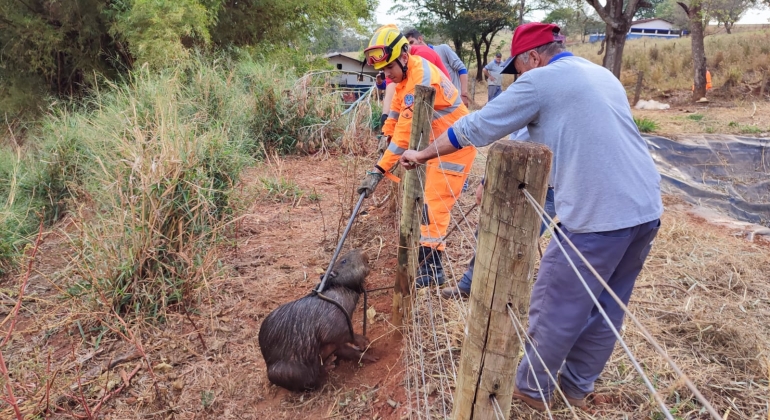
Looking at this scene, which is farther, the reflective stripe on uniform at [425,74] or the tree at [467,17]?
the tree at [467,17]

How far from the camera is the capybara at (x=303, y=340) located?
2707 mm

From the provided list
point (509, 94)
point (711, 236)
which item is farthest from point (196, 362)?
point (711, 236)

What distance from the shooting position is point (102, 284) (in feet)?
10.7

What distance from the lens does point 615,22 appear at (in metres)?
12.6

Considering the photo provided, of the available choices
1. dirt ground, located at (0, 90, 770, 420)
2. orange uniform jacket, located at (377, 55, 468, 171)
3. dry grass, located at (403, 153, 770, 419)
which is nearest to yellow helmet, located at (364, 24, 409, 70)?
orange uniform jacket, located at (377, 55, 468, 171)

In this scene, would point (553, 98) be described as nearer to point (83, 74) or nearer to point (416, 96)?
point (416, 96)

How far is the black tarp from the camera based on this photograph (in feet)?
21.2

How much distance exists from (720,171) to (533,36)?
24.7ft

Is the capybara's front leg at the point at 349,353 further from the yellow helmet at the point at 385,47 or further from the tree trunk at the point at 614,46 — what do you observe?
the tree trunk at the point at 614,46

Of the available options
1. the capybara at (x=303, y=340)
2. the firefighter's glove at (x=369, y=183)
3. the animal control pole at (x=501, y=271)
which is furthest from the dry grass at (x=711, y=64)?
the animal control pole at (x=501, y=271)

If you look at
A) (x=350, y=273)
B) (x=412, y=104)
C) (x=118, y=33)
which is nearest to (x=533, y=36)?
(x=412, y=104)

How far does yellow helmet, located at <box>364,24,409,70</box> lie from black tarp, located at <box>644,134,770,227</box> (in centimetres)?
578

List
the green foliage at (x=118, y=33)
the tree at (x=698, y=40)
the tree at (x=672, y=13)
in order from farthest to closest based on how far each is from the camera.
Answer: the tree at (x=672, y=13)
the tree at (x=698, y=40)
the green foliage at (x=118, y=33)

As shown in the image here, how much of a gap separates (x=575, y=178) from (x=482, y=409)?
1.14 m
